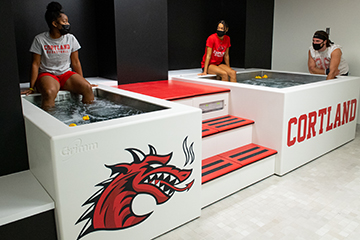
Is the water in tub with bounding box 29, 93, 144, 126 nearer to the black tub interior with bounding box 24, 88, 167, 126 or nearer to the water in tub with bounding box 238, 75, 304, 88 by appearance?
the black tub interior with bounding box 24, 88, 167, 126

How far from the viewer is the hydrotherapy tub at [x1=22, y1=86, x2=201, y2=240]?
165cm

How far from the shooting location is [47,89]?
9.31 ft

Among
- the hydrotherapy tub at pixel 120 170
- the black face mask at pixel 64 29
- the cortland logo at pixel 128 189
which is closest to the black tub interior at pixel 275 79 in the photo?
the black face mask at pixel 64 29

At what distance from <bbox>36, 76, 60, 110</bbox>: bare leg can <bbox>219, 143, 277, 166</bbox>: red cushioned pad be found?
61.1 inches

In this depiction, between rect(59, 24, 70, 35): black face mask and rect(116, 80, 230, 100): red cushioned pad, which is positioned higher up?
rect(59, 24, 70, 35): black face mask

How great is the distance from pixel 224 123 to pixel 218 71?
1.40 m

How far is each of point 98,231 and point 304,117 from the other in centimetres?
219

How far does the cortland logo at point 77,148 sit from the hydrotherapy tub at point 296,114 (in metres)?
1.81

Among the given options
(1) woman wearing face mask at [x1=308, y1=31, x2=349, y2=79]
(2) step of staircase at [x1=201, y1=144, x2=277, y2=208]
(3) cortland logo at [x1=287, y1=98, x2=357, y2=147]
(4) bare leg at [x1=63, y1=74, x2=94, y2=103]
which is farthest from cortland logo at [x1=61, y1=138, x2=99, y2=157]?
(1) woman wearing face mask at [x1=308, y1=31, x2=349, y2=79]

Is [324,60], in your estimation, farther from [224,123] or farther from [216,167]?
[216,167]

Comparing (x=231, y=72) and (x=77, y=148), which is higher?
(x=231, y=72)

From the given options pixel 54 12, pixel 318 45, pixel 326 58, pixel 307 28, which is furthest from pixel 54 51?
pixel 307 28

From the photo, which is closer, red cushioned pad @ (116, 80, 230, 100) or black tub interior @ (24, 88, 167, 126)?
black tub interior @ (24, 88, 167, 126)

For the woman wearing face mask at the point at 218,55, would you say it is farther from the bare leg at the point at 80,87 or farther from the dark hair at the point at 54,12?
the dark hair at the point at 54,12
